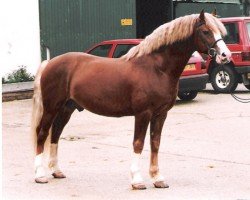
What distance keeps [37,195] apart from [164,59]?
6.93ft

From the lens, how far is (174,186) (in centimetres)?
722

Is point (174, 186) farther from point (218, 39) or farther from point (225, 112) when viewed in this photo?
point (225, 112)

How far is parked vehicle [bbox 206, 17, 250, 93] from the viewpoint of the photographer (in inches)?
682

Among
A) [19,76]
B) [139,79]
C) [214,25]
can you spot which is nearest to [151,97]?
[139,79]

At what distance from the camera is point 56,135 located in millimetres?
7898

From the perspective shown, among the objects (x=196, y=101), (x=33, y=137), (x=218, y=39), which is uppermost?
Result: (x=218, y=39)

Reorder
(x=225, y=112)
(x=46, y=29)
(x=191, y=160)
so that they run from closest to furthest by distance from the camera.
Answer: (x=191, y=160), (x=225, y=112), (x=46, y=29)

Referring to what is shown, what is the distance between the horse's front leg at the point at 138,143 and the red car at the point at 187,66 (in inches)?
337

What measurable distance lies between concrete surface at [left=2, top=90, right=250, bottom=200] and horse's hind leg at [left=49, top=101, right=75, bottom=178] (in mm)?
151

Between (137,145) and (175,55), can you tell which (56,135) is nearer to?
(137,145)

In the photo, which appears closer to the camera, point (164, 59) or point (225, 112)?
point (164, 59)

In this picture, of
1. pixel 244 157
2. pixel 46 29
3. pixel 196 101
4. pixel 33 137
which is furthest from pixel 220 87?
pixel 33 137

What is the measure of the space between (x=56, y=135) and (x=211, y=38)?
93.7 inches

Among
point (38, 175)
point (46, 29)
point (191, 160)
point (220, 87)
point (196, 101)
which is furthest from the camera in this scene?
point (46, 29)
